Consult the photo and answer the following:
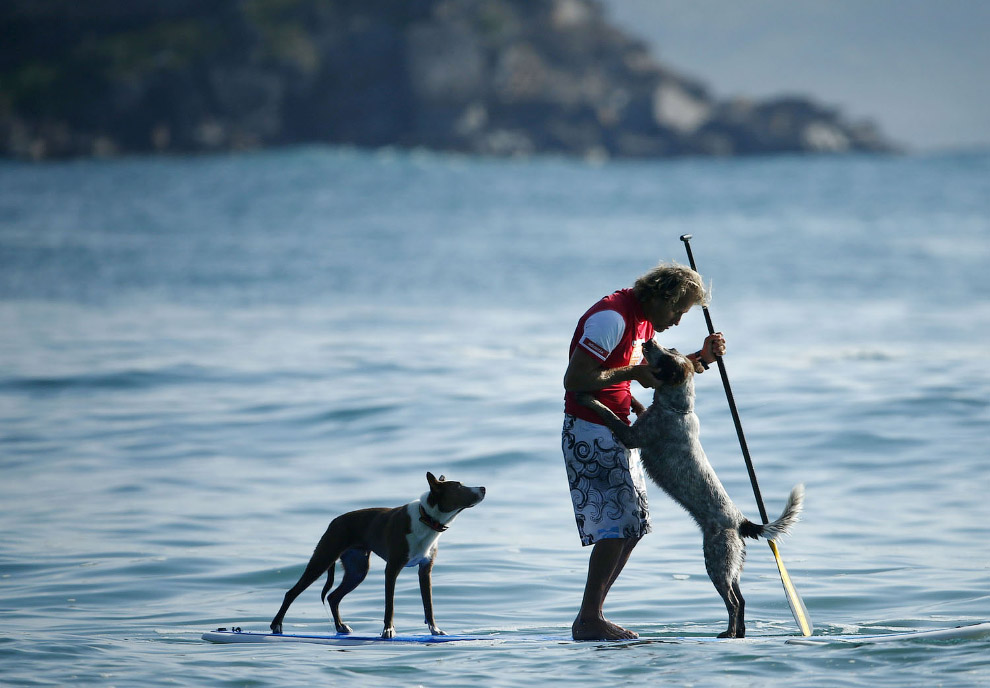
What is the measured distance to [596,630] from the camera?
6.29 meters

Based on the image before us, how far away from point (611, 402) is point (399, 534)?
4.07 ft

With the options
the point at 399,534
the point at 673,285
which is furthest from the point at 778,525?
the point at 399,534

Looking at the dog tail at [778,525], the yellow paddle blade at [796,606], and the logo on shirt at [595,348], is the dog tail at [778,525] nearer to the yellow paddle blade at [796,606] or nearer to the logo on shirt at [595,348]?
the yellow paddle blade at [796,606]

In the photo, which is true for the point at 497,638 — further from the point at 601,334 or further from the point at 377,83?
the point at 377,83

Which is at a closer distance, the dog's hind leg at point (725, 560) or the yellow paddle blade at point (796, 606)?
the dog's hind leg at point (725, 560)

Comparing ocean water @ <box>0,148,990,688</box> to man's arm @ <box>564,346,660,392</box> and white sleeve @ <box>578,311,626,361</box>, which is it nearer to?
man's arm @ <box>564,346,660,392</box>

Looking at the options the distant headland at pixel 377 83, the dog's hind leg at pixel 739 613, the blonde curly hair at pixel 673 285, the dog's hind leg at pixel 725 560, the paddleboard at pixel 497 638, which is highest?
the distant headland at pixel 377 83

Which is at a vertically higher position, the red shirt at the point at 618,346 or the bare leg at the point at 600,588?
the red shirt at the point at 618,346

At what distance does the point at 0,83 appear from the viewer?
429 ft

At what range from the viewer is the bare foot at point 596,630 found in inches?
248

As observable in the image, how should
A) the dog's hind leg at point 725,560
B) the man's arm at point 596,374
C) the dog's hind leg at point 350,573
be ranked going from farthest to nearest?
1. the dog's hind leg at point 350,573
2. the dog's hind leg at point 725,560
3. the man's arm at point 596,374

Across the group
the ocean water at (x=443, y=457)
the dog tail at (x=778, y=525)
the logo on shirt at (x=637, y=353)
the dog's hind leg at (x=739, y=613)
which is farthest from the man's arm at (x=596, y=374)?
the ocean water at (x=443, y=457)

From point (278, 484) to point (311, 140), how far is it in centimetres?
12985

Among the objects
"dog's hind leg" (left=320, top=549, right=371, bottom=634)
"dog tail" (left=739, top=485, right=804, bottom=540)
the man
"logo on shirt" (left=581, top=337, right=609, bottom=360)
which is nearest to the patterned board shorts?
the man
